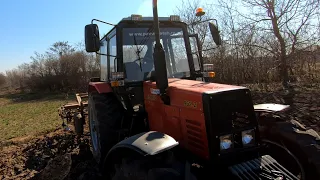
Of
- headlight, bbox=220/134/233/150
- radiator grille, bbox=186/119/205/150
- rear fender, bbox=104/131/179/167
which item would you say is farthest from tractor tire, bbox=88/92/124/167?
headlight, bbox=220/134/233/150

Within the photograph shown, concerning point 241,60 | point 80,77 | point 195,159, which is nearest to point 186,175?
point 195,159

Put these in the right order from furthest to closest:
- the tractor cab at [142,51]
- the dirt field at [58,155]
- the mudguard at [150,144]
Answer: the dirt field at [58,155], the tractor cab at [142,51], the mudguard at [150,144]

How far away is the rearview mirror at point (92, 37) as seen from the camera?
13.3 ft

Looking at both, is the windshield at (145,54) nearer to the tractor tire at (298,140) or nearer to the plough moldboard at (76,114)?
the tractor tire at (298,140)

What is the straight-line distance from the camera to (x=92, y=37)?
4.06 meters

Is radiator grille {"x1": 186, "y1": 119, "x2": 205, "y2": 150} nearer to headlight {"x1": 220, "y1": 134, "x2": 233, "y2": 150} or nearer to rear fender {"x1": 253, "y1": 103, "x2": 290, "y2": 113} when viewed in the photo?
headlight {"x1": 220, "y1": 134, "x2": 233, "y2": 150}

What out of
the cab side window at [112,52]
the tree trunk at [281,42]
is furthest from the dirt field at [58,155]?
the tree trunk at [281,42]

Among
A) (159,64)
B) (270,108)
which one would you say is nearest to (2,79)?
(159,64)

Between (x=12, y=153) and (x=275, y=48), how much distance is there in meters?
10.4

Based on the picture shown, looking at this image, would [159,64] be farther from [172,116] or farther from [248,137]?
[248,137]

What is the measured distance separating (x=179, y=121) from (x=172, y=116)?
0.50 feet

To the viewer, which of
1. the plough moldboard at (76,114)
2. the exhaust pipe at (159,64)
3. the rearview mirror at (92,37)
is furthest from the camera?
the plough moldboard at (76,114)

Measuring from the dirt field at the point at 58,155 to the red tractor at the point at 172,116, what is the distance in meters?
0.55

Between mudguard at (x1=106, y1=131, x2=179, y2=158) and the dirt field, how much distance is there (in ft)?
6.14
